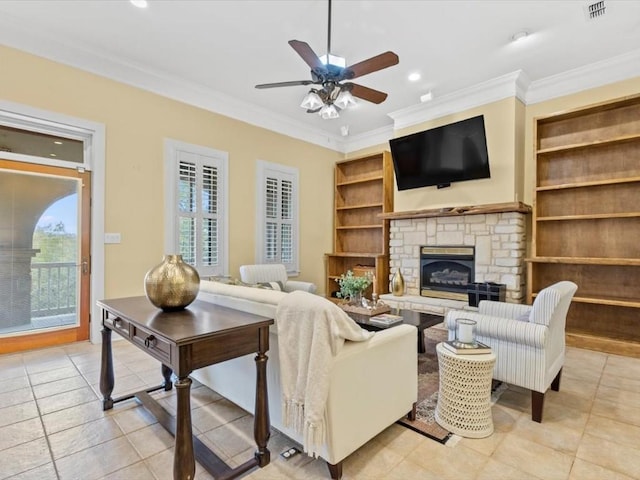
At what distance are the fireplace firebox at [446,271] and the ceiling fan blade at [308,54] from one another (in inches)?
127

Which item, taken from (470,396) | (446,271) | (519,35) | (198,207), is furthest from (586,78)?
(198,207)

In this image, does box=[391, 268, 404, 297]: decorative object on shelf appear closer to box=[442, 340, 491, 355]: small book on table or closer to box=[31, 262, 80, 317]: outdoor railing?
box=[442, 340, 491, 355]: small book on table

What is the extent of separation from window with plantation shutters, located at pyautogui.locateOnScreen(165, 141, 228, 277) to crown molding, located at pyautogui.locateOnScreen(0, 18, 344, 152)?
0.65m

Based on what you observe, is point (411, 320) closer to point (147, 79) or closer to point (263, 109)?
point (263, 109)

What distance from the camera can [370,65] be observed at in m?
2.77

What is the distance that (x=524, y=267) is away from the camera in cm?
438

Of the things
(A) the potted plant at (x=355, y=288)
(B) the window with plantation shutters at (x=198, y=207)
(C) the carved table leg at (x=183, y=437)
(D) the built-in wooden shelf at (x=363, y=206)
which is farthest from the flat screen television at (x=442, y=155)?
(C) the carved table leg at (x=183, y=437)

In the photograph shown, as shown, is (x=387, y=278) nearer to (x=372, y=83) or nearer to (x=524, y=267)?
(x=524, y=267)

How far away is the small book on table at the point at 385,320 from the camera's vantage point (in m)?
2.97

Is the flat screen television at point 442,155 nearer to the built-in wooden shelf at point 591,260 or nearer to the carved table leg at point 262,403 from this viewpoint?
the built-in wooden shelf at point 591,260

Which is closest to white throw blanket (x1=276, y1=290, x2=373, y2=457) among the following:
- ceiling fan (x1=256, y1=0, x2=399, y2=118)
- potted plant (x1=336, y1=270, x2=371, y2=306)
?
potted plant (x1=336, y1=270, x2=371, y2=306)

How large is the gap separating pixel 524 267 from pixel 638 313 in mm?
1178

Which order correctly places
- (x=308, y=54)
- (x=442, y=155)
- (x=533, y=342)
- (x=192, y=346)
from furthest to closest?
(x=442, y=155) < (x=308, y=54) < (x=533, y=342) < (x=192, y=346)

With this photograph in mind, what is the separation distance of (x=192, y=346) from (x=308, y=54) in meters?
2.29
